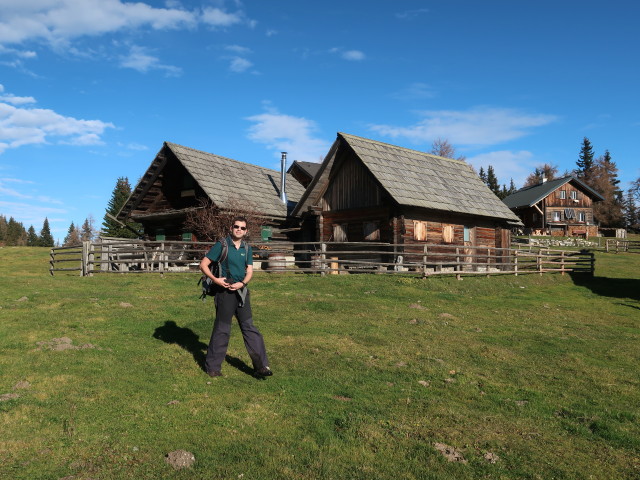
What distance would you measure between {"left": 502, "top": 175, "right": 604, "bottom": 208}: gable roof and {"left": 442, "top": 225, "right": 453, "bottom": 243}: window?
38.4 meters

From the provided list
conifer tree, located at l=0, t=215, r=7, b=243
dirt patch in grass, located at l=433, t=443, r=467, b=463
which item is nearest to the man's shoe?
dirt patch in grass, located at l=433, t=443, r=467, b=463

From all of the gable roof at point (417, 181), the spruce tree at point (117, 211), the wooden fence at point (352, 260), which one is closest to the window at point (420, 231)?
the wooden fence at point (352, 260)

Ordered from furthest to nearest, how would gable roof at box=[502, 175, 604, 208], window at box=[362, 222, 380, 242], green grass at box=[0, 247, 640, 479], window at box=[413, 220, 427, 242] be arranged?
gable roof at box=[502, 175, 604, 208]
window at box=[362, 222, 380, 242]
window at box=[413, 220, 427, 242]
green grass at box=[0, 247, 640, 479]

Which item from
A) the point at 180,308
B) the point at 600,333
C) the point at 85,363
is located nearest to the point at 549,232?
the point at 600,333

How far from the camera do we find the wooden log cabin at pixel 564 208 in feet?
201

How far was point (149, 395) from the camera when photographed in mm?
6125

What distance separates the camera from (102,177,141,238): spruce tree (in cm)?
5016

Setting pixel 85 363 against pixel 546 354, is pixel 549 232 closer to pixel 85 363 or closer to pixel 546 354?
pixel 546 354

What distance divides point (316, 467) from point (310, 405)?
1549 mm

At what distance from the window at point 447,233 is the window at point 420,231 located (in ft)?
4.99

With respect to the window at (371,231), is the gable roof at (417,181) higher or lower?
higher

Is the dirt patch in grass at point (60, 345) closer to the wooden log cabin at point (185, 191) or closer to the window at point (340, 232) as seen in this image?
the window at point (340, 232)

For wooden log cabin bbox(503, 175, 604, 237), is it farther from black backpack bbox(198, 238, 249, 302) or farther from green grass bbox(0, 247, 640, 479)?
black backpack bbox(198, 238, 249, 302)

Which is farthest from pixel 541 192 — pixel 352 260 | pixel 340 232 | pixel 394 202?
pixel 352 260
